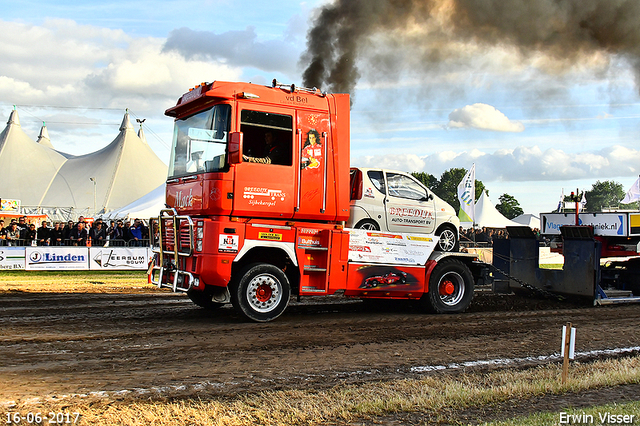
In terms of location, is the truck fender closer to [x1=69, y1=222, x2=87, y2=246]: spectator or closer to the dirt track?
the dirt track

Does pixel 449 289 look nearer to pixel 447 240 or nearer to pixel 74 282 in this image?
pixel 447 240

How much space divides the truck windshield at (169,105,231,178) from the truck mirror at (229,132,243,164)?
0.25 meters

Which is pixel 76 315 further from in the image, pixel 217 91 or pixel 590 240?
pixel 590 240

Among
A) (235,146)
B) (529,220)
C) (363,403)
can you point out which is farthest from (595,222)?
(529,220)

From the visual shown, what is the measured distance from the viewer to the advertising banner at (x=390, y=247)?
9.32m

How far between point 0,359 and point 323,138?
5380mm

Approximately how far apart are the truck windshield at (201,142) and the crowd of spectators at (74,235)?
1070 cm

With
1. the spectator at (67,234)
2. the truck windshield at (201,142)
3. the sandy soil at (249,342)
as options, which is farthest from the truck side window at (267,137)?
the spectator at (67,234)

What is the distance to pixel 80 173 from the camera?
47344 mm

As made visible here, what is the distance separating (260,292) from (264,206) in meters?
1.34

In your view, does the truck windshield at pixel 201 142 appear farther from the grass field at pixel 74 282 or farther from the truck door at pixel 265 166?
the grass field at pixel 74 282

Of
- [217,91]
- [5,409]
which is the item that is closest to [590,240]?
[217,91]

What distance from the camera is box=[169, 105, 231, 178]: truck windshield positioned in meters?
8.41

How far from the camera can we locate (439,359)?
22.0 feet
